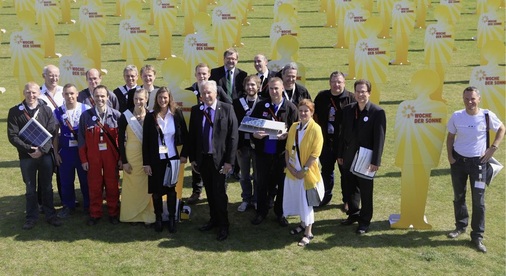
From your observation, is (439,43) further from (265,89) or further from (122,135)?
(122,135)

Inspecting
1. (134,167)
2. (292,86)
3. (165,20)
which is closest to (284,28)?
(165,20)

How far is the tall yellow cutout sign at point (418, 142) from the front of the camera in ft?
24.6

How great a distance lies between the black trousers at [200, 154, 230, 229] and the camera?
742 cm

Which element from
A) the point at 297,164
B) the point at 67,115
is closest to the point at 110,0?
the point at 67,115

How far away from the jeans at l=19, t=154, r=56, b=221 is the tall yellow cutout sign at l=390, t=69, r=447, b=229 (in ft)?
15.3

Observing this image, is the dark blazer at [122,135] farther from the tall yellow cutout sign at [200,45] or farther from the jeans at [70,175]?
the tall yellow cutout sign at [200,45]

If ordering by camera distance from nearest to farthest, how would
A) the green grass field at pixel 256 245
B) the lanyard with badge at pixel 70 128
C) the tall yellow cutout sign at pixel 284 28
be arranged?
the green grass field at pixel 256 245
the lanyard with badge at pixel 70 128
the tall yellow cutout sign at pixel 284 28

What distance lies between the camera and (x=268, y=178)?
7852 millimetres

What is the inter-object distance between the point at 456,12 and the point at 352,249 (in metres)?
14.0

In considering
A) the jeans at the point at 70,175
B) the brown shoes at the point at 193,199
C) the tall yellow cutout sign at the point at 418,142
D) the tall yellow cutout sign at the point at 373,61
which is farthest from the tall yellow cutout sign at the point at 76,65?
the tall yellow cutout sign at the point at 418,142

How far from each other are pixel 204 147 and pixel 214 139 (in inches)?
7.0

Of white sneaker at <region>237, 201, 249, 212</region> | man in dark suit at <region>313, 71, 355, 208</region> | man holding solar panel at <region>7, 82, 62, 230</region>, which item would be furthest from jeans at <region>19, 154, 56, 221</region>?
man in dark suit at <region>313, 71, 355, 208</region>

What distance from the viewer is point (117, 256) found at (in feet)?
23.2

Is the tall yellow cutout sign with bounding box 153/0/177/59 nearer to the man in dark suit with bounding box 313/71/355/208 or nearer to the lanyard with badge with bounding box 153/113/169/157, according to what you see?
the man in dark suit with bounding box 313/71/355/208
